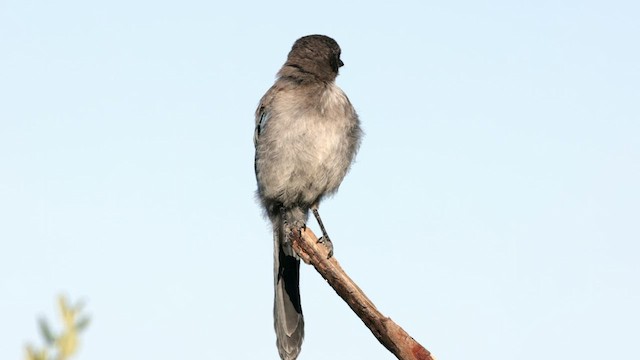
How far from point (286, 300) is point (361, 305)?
263 centimetres

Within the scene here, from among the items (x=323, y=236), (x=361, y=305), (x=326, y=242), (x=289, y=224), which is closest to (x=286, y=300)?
(x=289, y=224)

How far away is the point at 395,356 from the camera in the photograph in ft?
22.0

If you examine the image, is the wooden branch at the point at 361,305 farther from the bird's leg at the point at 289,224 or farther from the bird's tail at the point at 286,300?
the bird's tail at the point at 286,300

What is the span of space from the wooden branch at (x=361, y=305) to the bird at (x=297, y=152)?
236 millimetres

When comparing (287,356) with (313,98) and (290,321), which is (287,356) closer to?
(290,321)

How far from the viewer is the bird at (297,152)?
912cm

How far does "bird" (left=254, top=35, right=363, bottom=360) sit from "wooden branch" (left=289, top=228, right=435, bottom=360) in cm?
24

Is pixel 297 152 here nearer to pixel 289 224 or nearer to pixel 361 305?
pixel 289 224

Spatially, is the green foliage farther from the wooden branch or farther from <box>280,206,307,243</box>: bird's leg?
<box>280,206,307,243</box>: bird's leg

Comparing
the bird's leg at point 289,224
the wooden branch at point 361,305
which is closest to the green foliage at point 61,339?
the wooden branch at point 361,305

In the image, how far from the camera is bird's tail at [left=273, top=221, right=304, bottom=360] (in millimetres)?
9383

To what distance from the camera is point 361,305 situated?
23.6ft

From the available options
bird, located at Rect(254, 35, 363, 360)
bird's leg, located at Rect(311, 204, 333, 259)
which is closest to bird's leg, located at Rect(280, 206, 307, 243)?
bird, located at Rect(254, 35, 363, 360)

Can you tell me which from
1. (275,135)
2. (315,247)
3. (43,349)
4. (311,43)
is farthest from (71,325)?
(311,43)
